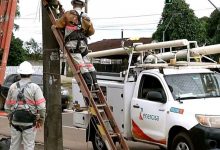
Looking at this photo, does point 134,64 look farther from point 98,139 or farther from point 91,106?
point 91,106

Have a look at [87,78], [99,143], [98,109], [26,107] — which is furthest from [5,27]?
[99,143]

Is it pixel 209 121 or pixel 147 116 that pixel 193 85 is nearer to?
pixel 147 116

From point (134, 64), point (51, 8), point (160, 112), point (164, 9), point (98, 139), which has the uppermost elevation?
point (164, 9)

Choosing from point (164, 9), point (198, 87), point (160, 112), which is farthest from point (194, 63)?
point (164, 9)

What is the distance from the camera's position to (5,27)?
9312 mm

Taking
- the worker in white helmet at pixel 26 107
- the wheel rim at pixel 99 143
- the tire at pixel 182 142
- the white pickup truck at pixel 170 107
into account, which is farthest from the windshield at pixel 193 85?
the worker in white helmet at pixel 26 107

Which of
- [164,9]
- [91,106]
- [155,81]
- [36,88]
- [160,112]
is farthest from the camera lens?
[164,9]

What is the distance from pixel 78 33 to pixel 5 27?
1.50 meters

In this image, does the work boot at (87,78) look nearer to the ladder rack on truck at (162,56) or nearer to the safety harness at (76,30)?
the safety harness at (76,30)

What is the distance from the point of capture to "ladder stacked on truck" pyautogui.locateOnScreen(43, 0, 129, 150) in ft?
28.0

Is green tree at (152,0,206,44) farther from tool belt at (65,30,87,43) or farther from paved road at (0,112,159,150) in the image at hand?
tool belt at (65,30,87,43)

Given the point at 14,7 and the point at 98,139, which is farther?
the point at 98,139

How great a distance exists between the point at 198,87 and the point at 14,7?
3806 millimetres

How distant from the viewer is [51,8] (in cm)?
923
